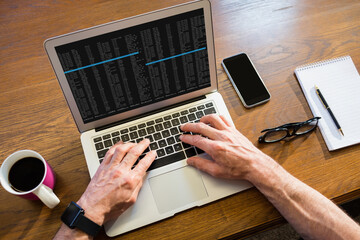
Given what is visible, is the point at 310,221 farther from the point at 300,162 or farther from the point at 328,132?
the point at 328,132

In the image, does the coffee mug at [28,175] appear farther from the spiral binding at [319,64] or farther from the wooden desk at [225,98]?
the spiral binding at [319,64]

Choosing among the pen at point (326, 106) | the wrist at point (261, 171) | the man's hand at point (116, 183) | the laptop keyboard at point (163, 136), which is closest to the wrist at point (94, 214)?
the man's hand at point (116, 183)

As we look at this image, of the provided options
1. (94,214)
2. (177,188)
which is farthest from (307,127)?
(94,214)

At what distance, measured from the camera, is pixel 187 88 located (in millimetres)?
958

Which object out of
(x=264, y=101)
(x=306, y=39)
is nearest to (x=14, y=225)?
(x=264, y=101)

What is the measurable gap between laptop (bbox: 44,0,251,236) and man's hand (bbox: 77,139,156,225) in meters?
0.04

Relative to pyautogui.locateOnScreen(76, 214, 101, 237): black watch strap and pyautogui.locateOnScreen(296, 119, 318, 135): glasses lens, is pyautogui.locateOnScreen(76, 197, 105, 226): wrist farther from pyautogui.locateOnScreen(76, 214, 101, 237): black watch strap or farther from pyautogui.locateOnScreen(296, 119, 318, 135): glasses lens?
pyautogui.locateOnScreen(296, 119, 318, 135): glasses lens

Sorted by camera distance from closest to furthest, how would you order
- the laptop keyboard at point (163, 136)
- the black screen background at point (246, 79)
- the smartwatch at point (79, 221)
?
the smartwatch at point (79, 221)
the laptop keyboard at point (163, 136)
the black screen background at point (246, 79)

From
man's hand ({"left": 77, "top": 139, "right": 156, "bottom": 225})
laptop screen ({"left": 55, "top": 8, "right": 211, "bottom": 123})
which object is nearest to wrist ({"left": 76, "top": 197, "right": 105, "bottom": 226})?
man's hand ({"left": 77, "top": 139, "right": 156, "bottom": 225})

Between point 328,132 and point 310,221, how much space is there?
11.7 inches

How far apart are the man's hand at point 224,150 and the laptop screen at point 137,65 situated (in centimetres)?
14

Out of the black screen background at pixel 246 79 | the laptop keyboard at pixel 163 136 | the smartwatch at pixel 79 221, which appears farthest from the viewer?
the black screen background at pixel 246 79

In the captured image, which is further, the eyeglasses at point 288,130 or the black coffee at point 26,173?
the eyeglasses at point 288,130

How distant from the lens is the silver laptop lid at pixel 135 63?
796mm
